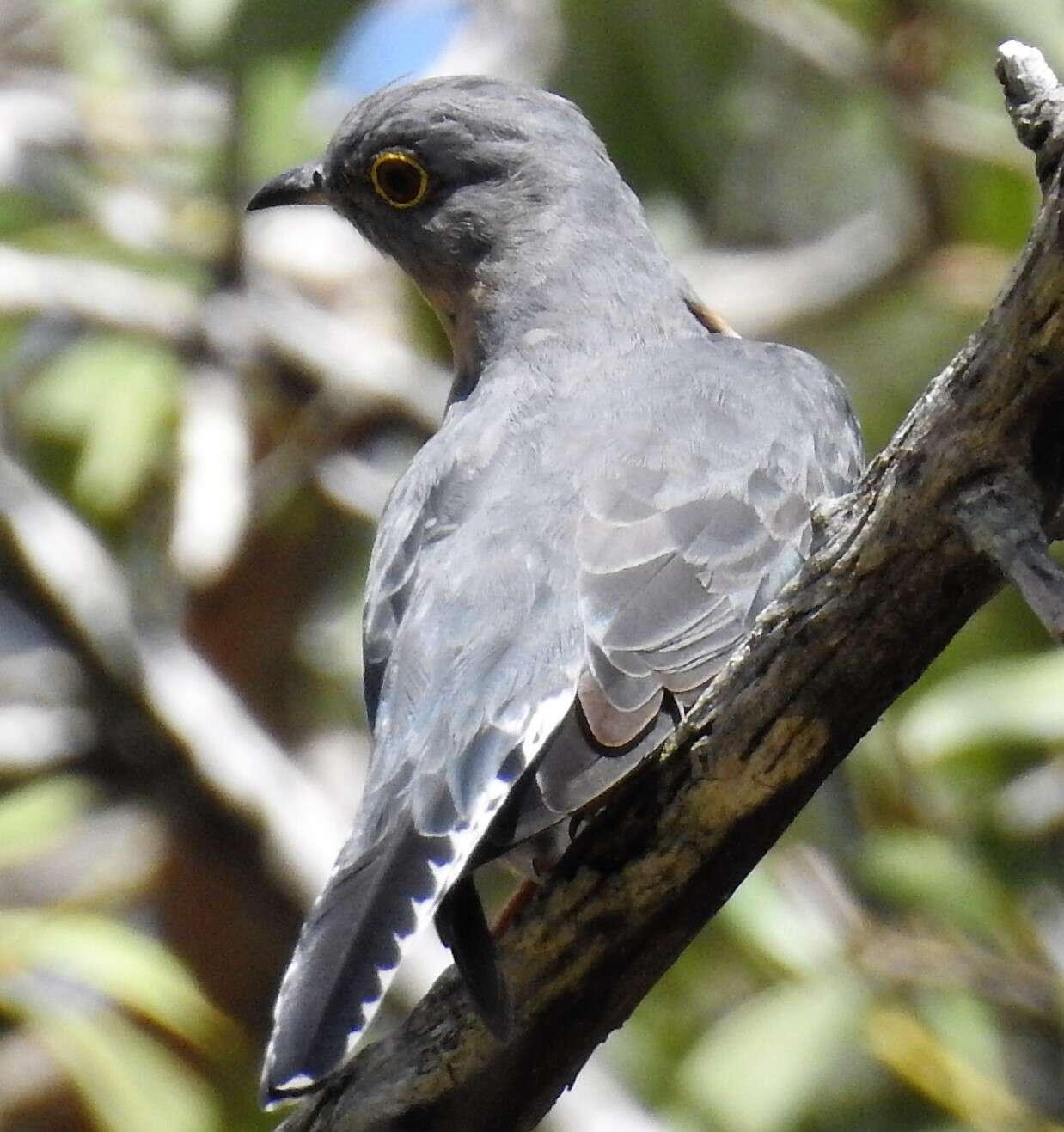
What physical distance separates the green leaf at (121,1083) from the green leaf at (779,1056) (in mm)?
1738

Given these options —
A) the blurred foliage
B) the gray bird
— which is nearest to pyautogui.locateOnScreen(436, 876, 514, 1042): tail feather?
the gray bird

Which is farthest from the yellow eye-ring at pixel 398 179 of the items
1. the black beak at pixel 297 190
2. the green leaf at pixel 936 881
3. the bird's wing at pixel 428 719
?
the green leaf at pixel 936 881

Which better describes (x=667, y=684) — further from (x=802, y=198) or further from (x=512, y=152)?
Result: (x=802, y=198)

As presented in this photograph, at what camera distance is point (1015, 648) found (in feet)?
25.3

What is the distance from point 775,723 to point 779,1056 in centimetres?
349

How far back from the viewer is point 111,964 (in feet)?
22.3

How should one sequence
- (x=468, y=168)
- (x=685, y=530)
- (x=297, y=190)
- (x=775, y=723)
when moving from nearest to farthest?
(x=775, y=723) < (x=685, y=530) < (x=468, y=168) < (x=297, y=190)

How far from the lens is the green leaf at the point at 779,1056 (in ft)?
22.0

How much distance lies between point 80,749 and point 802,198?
492 centimetres

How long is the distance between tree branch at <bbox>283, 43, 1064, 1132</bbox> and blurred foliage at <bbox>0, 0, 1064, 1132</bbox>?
2758 millimetres

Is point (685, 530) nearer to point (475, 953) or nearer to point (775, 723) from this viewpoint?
point (775, 723)

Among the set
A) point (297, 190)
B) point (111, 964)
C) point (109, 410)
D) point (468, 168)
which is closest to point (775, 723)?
point (468, 168)

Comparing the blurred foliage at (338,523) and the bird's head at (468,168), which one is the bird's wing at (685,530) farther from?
the blurred foliage at (338,523)

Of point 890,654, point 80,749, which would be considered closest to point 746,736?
point 890,654
